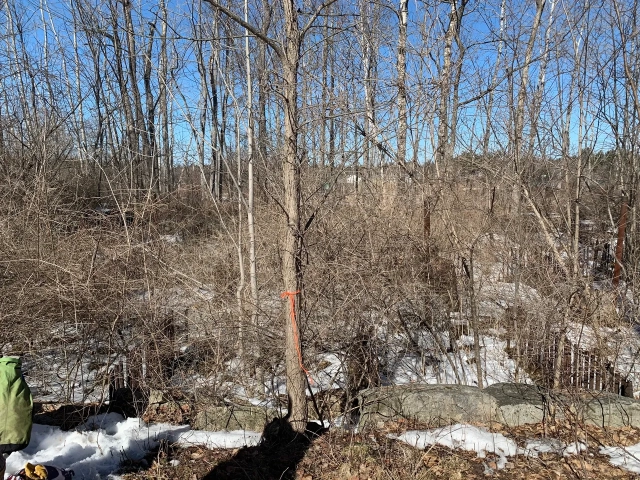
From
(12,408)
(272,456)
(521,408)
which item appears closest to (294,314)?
(272,456)

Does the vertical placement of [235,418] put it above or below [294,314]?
below

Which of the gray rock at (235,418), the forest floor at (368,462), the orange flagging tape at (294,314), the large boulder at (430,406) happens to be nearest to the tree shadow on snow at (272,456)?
the forest floor at (368,462)

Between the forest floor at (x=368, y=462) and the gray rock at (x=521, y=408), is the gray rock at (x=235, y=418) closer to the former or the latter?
the forest floor at (x=368, y=462)

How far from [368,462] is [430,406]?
3.64 ft

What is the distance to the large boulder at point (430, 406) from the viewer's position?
14.5 ft

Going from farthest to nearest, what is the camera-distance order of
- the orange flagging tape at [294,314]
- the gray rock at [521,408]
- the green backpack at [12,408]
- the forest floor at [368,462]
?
the gray rock at [521,408]
the orange flagging tape at [294,314]
the forest floor at [368,462]
the green backpack at [12,408]

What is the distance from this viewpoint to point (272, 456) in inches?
151

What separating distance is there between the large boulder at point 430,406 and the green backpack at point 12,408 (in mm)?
2841

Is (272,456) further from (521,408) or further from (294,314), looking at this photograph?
(521,408)

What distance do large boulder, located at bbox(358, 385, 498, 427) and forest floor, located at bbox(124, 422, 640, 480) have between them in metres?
0.35

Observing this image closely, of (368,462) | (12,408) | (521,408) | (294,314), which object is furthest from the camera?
(521,408)

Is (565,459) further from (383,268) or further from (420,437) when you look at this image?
(383,268)

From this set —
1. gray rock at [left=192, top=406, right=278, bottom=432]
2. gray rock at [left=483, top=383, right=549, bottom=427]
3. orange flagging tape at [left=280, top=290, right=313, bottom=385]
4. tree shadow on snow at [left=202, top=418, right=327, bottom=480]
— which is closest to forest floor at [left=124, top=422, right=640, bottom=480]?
tree shadow on snow at [left=202, top=418, right=327, bottom=480]

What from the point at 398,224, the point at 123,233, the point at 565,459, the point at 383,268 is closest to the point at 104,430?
the point at 123,233
